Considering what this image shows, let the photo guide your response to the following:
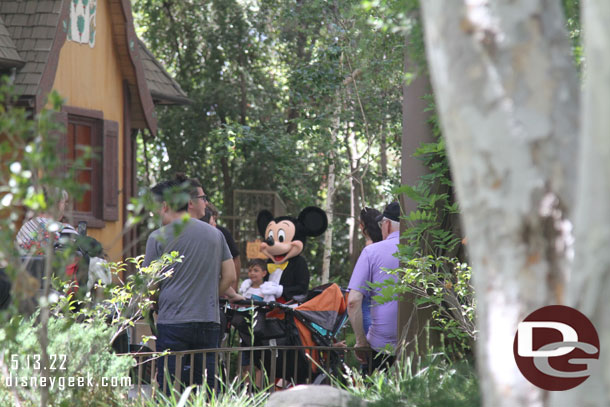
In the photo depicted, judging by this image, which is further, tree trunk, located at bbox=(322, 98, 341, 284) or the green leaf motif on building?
tree trunk, located at bbox=(322, 98, 341, 284)

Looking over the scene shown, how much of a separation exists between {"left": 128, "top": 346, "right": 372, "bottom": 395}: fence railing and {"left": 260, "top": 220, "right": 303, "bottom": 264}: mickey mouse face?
194 cm

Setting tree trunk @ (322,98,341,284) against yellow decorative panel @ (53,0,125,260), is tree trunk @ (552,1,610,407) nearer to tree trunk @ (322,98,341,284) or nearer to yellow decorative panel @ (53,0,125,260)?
yellow decorative panel @ (53,0,125,260)

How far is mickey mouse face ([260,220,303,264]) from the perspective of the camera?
32.0 feet

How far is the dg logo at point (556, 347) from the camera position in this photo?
7.07 ft

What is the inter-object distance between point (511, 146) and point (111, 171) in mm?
10623

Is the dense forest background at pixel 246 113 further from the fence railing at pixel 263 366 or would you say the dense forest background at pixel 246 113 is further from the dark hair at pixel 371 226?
the fence railing at pixel 263 366

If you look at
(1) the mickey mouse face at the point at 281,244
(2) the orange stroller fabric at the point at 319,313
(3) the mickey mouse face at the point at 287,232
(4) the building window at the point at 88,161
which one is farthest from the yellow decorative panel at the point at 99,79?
(2) the orange stroller fabric at the point at 319,313

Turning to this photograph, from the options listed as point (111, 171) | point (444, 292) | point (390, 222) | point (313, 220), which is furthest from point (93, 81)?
point (444, 292)

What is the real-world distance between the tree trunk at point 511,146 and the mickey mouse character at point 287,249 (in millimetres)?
6700

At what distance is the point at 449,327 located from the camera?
233 inches

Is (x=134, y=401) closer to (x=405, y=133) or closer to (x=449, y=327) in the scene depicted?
(x=449, y=327)

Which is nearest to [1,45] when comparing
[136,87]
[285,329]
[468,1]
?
[136,87]

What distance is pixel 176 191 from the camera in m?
3.70

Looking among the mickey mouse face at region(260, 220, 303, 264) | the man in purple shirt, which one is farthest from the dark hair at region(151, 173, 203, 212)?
the mickey mouse face at region(260, 220, 303, 264)
